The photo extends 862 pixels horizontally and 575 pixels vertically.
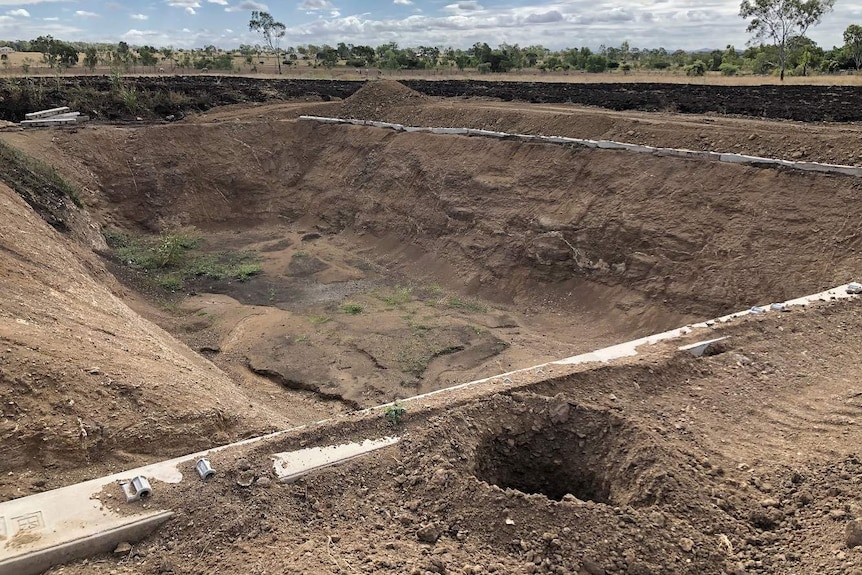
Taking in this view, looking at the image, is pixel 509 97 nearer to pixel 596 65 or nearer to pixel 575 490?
pixel 575 490

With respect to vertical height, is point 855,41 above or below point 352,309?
above

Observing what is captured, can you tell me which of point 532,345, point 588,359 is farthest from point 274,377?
point 588,359

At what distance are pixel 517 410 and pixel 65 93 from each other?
2347 cm

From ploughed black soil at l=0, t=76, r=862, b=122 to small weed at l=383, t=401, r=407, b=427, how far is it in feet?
47.6

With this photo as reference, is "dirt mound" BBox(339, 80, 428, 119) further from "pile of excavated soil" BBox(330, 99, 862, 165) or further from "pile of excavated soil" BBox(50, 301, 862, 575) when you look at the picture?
"pile of excavated soil" BBox(50, 301, 862, 575)

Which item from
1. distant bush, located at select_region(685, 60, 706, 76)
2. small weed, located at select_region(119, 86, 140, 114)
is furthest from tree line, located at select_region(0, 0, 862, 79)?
small weed, located at select_region(119, 86, 140, 114)

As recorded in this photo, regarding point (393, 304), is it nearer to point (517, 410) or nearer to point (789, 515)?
point (517, 410)

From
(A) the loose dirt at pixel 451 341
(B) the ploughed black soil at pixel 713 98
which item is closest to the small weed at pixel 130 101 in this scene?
(A) the loose dirt at pixel 451 341

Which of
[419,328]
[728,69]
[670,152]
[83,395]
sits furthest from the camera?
[728,69]

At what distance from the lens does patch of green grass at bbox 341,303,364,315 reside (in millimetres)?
12438

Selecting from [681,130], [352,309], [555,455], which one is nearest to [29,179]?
[352,309]

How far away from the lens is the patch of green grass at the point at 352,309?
12.4 m

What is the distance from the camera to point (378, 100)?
21.8m

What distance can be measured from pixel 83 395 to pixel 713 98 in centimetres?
2152
